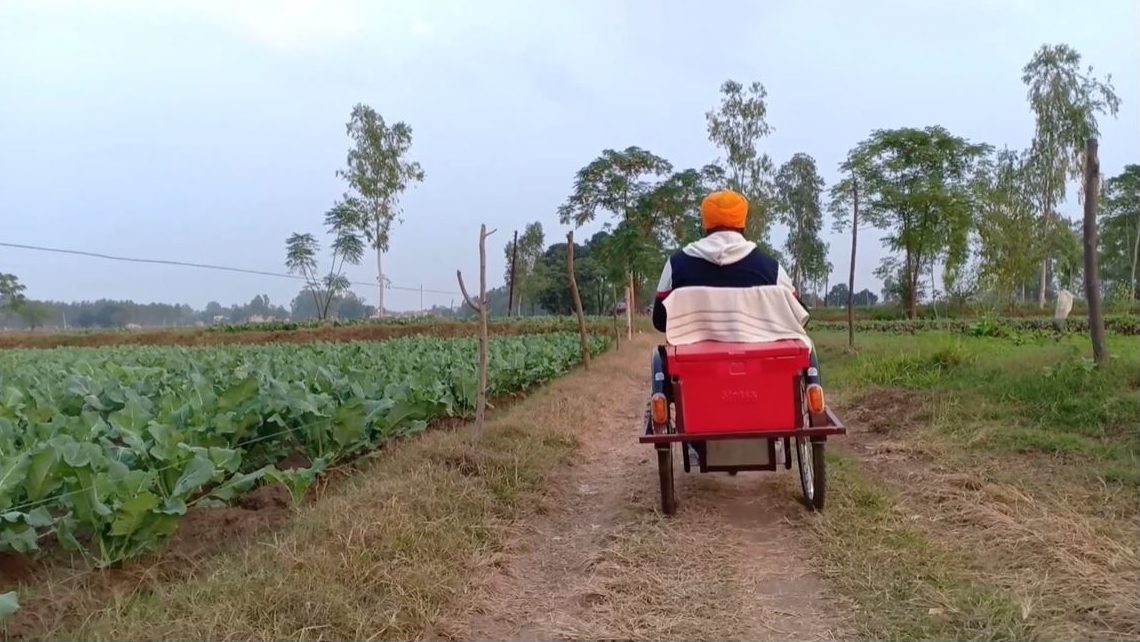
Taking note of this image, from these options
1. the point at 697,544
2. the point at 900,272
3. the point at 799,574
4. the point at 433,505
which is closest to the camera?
the point at 799,574

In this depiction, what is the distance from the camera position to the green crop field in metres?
3.69

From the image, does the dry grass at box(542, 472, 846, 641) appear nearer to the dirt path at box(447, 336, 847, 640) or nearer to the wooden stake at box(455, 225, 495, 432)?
the dirt path at box(447, 336, 847, 640)

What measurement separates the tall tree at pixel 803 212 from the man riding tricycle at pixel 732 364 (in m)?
40.0

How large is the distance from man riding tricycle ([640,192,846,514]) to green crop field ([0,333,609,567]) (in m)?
2.41

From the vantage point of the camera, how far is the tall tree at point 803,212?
1709 inches

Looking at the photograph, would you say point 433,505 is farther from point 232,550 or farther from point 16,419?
point 16,419

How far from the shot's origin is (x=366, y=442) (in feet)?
20.5

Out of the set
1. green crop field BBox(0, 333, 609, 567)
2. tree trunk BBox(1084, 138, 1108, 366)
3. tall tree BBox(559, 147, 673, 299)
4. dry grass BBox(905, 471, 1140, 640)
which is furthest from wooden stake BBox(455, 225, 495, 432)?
tall tree BBox(559, 147, 673, 299)

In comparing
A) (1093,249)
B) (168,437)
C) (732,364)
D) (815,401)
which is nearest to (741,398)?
(732,364)

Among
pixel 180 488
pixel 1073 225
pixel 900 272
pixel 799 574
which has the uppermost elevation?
pixel 1073 225

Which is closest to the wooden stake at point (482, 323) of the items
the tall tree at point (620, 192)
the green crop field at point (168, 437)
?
the green crop field at point (168, 437)

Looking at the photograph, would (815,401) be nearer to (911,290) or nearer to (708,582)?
(708,582)

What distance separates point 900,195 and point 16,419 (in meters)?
30.5

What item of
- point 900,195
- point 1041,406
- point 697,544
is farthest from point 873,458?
point 900,195
